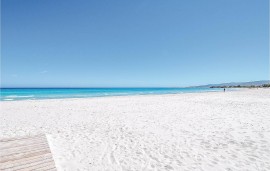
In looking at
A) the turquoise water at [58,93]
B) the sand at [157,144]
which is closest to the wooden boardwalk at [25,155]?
the sand at [157,144]

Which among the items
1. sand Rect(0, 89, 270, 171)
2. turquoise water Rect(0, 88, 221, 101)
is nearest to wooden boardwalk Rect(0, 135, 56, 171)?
sand Rect(0, 89, 270, 171)

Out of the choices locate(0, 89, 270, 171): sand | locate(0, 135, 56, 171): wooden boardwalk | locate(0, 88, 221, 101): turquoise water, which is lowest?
locate(0, 89, 270, 171): sand

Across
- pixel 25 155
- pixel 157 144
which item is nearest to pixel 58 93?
pixel 25 155

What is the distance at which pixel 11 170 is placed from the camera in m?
3.45

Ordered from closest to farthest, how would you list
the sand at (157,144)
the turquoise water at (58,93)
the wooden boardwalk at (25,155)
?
1. the wooden boardwalk at (25,155)
2. the sand at (157,144)
3. the turquoise water at (58,93)

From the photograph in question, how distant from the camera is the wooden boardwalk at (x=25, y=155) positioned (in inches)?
142

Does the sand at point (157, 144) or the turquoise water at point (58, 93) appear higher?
the turquoise water at point (58, 93)

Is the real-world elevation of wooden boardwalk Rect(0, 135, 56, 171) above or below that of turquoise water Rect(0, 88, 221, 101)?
below

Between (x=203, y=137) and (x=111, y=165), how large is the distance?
3.48 m

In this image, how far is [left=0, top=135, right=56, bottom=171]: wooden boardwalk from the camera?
361 cm

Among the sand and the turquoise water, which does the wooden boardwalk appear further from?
the turquoise water

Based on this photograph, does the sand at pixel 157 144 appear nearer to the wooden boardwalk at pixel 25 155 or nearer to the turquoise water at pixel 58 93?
the wooden boardwalk at pixel 25 155

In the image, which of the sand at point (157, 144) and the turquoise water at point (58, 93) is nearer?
the sand at point (157, 144)

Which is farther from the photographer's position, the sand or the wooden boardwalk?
the sand
